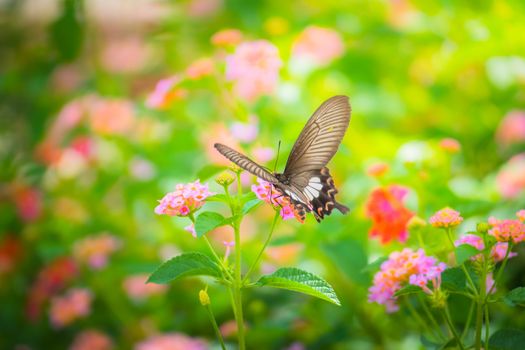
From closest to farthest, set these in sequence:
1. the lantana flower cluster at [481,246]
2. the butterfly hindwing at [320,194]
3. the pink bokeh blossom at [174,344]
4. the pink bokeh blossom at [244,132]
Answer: the lantana flower cluster at [481,246], the butterfly hindwing at [320,194], the pink bokeh blossom at [244,132], the pink bokeh blossom at [174,344]

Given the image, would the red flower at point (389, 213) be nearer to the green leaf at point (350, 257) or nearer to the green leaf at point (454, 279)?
the green leaf at point (350, 257)

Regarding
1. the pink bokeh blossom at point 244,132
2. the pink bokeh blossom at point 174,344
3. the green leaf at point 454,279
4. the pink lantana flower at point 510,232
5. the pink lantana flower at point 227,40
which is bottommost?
the pink bokeh blossom at point 174,344

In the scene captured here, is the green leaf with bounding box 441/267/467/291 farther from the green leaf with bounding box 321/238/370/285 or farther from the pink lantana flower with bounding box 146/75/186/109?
the pink lantana flower with bounding box 146/75/186/109

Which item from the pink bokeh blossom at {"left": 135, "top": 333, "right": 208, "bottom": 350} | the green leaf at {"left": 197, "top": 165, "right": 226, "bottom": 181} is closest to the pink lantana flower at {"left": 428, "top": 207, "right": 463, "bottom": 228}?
the green leaf at {"left": 197, "top": 165, "right": 226, "bottom": 181}

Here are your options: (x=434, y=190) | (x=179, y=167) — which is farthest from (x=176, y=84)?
(x=434, y=190)

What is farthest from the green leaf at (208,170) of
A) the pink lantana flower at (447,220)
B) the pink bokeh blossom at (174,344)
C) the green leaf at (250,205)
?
the pink bokeh blossom at (174,344)

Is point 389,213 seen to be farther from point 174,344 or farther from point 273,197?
point 174,344

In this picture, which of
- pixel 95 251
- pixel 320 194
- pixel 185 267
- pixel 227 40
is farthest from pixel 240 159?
pixel 95 251
